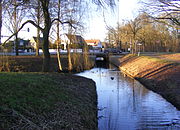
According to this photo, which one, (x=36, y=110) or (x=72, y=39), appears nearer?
(x=36, y=110)

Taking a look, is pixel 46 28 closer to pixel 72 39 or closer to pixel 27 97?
pixel 72 39

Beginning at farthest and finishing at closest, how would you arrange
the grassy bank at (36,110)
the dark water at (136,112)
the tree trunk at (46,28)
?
the tree trunk at (46,28) < the dark water at (136,112) < the grassy bank at (36,110)

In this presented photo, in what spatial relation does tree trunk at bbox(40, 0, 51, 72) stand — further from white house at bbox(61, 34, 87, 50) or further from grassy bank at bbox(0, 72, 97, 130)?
grassy bank at bbox(0, 72, 97, 130)

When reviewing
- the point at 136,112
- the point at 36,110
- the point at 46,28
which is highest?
the point at 46,28

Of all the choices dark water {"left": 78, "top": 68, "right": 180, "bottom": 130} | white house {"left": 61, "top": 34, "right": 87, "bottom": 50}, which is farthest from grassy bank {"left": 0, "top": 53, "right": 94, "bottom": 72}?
dark water {"left": 78, "top": 68, "right": 180, "bottom": 130}

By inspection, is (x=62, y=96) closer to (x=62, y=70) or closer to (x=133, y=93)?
(x=133, y=93)

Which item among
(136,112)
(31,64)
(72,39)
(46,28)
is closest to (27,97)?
(136,112)

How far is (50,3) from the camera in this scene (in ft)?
47.6

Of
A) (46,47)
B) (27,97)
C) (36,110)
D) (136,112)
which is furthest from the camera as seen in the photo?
(46,47)

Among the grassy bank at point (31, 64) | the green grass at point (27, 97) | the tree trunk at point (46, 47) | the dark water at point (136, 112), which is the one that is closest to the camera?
the green grass at point (27, 97)

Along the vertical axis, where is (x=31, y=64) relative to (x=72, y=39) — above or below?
below

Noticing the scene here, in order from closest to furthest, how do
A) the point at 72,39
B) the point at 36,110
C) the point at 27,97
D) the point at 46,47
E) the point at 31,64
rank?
the point at 36,110, the point at 27,97, the point at 46,47, the point at 72,39, the point at 31,64

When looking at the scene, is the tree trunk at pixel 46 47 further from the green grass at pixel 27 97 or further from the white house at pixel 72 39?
the green grass at pixel 27 97

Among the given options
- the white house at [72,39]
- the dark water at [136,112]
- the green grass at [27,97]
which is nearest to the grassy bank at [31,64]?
the white house at [72,39]
